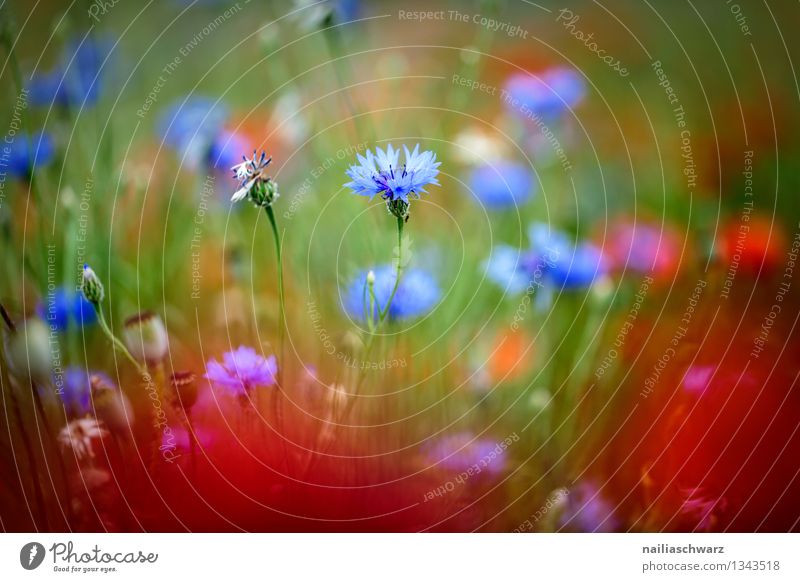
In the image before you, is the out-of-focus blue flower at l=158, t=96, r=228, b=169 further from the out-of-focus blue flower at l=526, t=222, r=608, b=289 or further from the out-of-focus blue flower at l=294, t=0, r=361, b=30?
the out-of-focus blue flower at l=526, t=222, r=608, b=289

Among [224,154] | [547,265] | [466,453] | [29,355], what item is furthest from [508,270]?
[29,355]

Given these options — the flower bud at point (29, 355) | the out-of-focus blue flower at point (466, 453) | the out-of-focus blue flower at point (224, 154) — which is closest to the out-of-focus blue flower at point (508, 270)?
the out-of-focus blue flower at point (466, 453)

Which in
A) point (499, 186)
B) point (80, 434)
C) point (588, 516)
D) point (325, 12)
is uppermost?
point (325, 12)

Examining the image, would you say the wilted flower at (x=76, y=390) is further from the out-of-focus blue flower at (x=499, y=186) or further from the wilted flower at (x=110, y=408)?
the out-of-focus blue flower at (x=499, y=186)

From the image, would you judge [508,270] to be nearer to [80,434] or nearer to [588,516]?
[588,516]
